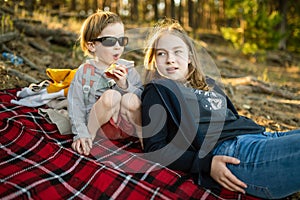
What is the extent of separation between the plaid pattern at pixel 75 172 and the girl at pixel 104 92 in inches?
5.0

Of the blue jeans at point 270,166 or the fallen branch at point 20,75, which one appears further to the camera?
the fallen branch at point 20,75

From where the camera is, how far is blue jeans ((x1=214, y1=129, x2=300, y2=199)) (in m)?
1.71

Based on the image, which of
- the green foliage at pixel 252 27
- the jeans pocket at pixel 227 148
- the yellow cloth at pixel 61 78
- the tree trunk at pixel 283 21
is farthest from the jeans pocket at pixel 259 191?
the tree trunk at pixel 283 21

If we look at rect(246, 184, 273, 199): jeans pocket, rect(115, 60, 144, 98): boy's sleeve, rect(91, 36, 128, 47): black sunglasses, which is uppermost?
rect(91, 36, 128, 47): black sunglasses

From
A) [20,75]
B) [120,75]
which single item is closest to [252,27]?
[20,75]

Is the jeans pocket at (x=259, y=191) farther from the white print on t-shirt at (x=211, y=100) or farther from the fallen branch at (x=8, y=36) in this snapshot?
the fallen branch at (x=8, y=36)

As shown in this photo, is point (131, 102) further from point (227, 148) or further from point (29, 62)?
point (29, 62)

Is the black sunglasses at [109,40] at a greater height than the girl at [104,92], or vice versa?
the black sunglasses at [109,40]

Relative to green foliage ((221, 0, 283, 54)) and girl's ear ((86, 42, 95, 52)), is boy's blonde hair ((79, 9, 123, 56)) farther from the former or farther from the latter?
green foliage ((221, 0, 283, 54))

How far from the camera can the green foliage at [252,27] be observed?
1024 cm

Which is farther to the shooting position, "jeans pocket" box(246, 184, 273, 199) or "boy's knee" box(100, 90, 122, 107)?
"boy's knee" box(100, 90, 122, 107)

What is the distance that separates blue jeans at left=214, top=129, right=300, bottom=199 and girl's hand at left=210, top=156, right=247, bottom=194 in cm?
3

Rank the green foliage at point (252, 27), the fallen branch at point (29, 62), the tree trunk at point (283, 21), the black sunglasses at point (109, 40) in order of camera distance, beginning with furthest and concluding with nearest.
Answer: the tree trunk at point (283, 21) → the green foliage at point (252, 27) → the fallen branch at point (29, 62) → the black sunglasses at point (109, 40)

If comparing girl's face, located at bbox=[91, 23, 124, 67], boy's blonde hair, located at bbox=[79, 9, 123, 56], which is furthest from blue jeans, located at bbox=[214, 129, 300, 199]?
boy's blonde hair, located at bbox=[79, 9, 123, 56]
